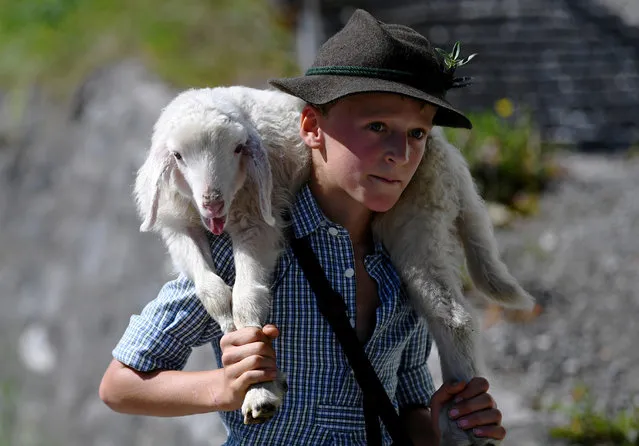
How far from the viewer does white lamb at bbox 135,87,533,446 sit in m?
2.04

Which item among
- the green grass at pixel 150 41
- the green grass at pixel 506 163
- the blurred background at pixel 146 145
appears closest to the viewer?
the blurred background at pixel 146 145

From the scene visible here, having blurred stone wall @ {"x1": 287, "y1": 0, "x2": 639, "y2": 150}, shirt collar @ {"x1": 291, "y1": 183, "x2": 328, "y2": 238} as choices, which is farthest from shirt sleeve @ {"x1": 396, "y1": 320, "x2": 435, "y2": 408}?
blurred stone wall @ {"x1": 287, "y1": 0, "x2": 639, "y2": 150}

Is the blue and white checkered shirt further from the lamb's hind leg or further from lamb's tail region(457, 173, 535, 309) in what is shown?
lamb's tail region(457, 173, 535, 309)

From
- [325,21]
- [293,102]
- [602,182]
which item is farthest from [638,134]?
[293,102]

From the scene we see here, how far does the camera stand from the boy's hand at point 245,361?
189 centimetres

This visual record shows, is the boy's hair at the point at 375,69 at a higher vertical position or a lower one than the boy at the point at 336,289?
higher

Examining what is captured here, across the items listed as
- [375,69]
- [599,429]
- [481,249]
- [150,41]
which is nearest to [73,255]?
[150,41]

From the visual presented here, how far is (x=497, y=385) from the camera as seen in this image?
4.66 m

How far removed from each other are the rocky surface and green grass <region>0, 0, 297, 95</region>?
0.24 meters

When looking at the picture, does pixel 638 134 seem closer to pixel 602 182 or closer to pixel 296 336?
pixel 602 182

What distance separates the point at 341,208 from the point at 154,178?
440 mm

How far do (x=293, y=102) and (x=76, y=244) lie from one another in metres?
5.22

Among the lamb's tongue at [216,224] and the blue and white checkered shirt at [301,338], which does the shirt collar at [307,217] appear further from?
the lamb's tongue at [216,224]

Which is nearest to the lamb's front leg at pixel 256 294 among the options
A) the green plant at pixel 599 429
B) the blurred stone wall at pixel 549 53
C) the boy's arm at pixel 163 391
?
the boy's arm at pixel 163 391
